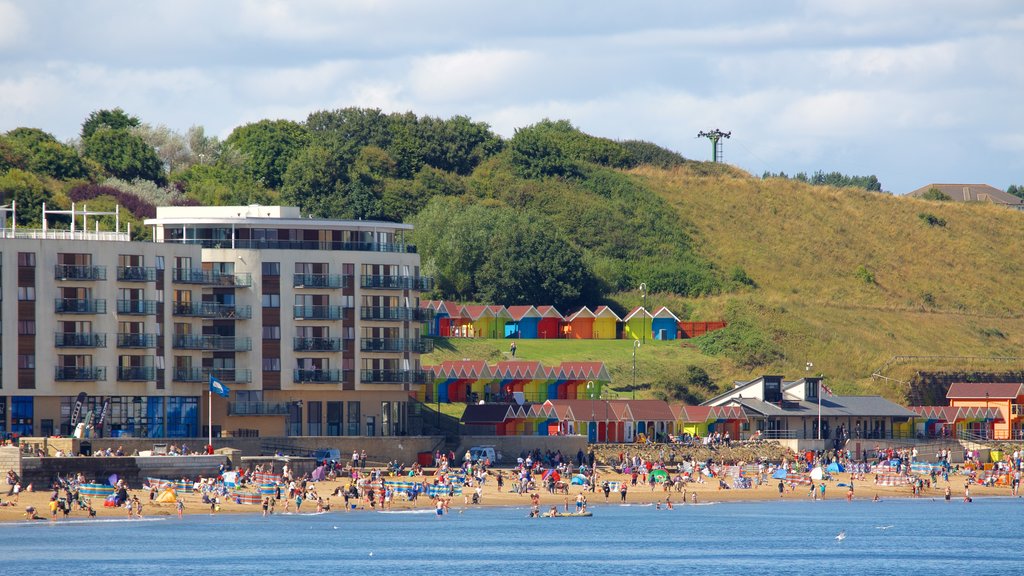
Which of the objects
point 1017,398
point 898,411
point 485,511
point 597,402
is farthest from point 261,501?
point 1017,398

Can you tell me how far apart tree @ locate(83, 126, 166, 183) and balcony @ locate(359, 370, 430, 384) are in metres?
61.0

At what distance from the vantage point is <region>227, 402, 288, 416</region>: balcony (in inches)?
4552

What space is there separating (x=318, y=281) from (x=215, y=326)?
24.6ft

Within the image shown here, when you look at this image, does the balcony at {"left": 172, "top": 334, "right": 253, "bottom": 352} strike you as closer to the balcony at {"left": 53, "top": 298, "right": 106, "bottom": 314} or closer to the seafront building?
the seafront building

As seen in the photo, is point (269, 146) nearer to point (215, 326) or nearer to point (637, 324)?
point (637, 324)

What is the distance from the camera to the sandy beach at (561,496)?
97750 millimetres

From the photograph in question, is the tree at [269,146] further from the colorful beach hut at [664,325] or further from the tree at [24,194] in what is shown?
the colorful beach hut at [664,325]

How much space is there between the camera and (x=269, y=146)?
182 metres

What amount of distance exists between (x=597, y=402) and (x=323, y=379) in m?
23.2

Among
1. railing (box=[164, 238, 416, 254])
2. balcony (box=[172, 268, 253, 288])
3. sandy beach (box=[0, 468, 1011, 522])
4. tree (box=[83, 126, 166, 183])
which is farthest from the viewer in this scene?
tree (box=[83, 126, 166, 183])

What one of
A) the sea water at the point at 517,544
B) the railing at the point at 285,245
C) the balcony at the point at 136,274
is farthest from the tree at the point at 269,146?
the sea water at the point at 517,544

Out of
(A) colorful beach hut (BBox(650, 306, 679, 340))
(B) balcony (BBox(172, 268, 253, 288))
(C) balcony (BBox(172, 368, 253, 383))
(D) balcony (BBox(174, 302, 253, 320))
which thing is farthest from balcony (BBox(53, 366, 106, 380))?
(A) colorful beach hut (BBox(650, 306, 679, 340))

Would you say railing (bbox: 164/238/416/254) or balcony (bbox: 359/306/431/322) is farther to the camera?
balcony (bbox: 359/306/431/322)

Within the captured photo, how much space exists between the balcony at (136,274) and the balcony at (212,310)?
328 centimetres
